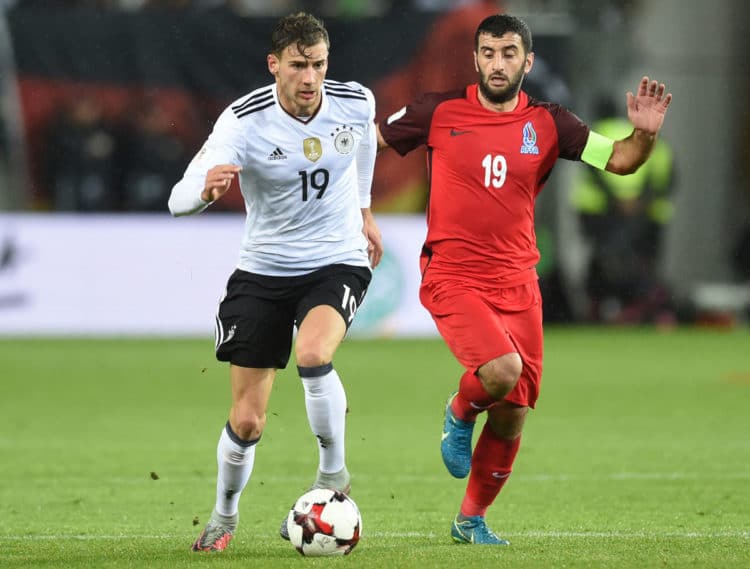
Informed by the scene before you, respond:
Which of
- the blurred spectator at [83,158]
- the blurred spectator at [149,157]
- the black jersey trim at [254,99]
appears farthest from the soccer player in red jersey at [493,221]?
the blurred spectator at [83,158]

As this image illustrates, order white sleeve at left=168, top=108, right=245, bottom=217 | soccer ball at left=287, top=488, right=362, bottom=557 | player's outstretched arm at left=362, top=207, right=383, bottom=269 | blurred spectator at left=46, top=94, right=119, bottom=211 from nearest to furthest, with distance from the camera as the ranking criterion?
white sleeve at left=168, top=108, right=245, bottom=217 → soccer ball at left=287, top=488, right=362, bottom=557 → player's outstretched arm at left=362, top=207, right=383, bottom=269 → blurred spectator at left=46, top=94, right=119, bottom=211

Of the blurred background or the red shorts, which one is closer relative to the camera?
the red shorts

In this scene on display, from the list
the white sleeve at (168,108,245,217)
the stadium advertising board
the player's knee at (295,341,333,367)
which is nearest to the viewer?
the white sleeve at (168,108,245,217)

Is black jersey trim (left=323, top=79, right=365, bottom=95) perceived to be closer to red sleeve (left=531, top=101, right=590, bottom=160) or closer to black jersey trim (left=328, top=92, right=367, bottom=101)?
black jersey trim (left=328, top=92, right=367, bottom=101)

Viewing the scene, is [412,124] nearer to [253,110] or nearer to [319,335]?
[253,110]

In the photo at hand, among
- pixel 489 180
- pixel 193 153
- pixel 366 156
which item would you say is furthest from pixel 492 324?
pixel 193 153

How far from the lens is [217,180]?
5891 mm

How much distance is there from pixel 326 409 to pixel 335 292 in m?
0.52

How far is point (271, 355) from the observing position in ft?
21.4

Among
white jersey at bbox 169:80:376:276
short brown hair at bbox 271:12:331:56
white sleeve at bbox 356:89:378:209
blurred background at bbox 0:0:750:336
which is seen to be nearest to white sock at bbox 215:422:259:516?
white jersey at bbox 169:80:376:276

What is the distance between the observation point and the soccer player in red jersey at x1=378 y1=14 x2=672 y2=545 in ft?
21.8

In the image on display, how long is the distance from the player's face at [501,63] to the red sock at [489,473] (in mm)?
1532

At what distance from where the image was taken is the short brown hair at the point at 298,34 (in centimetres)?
635

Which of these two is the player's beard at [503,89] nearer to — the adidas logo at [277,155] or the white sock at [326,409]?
the adidas logo at [277,155]
